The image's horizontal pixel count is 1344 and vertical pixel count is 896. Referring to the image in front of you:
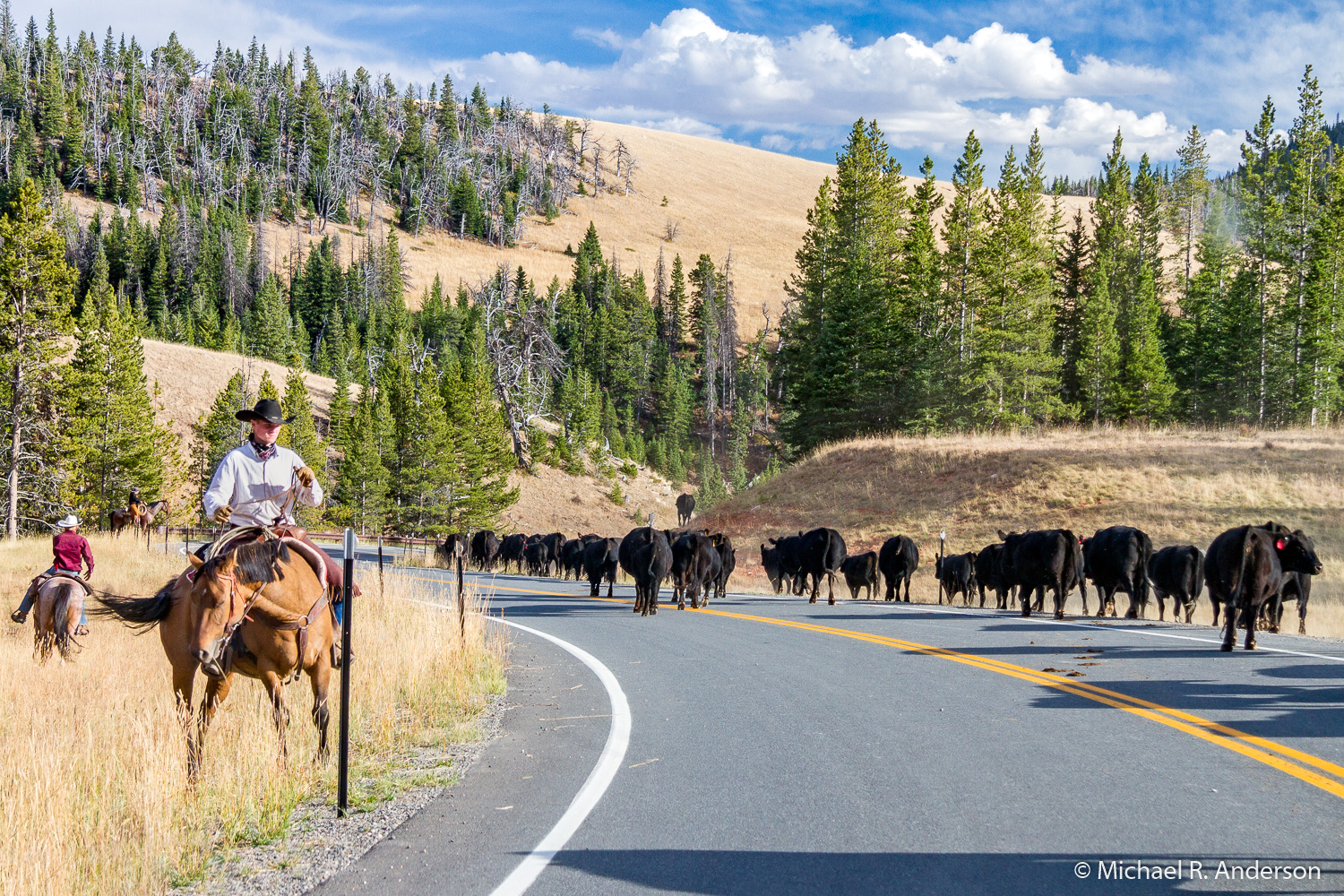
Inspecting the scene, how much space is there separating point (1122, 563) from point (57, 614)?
17.0 meters

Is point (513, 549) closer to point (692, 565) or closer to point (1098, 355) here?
point (692, 565)

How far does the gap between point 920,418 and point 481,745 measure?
42.1 m

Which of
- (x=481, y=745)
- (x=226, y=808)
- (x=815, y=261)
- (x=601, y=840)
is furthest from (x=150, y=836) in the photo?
(x=815, y=261)

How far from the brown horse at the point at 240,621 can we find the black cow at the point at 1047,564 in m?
12.9

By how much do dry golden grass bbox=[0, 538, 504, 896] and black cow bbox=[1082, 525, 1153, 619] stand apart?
36.9 ft

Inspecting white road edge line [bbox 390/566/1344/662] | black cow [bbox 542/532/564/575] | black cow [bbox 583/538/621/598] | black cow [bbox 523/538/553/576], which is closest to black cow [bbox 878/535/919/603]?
white road edge line [bbox 390/566/1344/662]

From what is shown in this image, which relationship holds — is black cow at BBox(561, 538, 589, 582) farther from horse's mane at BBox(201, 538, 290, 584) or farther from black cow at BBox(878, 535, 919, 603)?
horse's mane at BBox(201, 538, 290, 584)

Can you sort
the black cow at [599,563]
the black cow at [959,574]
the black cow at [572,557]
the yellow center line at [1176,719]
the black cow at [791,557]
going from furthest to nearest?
the black cow at [572,557], the black cow at [959,574], the black cow at [791,557], the black cow at [599,563], the yellow center line at [1176,719]

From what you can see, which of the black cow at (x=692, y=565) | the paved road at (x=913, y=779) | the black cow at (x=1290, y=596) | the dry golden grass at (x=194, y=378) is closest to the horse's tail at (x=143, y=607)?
the paved road at (x=913, y=779)

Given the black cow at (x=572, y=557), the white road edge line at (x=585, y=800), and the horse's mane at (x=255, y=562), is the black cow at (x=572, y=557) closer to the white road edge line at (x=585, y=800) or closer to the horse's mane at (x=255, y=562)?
the white road edge line at (x=585, y=800)

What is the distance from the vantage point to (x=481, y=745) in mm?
7320

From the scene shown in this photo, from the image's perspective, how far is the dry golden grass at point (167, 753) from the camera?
4.63 metres

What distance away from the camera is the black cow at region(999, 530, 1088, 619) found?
52.0 feet

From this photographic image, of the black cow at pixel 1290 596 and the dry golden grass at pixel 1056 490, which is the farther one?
the dry golden grass at pixel 1056 490
